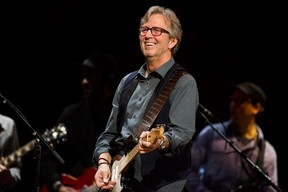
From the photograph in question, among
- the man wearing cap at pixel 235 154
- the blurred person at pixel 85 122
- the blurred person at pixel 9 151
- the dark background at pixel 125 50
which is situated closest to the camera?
the blurred person at pixel 9 151

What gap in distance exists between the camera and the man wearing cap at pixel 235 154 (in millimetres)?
6469

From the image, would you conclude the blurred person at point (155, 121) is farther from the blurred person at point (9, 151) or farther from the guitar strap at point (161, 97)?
the blurred person at point (9, 151)

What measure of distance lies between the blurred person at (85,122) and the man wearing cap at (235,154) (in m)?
1.15

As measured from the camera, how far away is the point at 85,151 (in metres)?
6.27

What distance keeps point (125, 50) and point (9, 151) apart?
2.52m

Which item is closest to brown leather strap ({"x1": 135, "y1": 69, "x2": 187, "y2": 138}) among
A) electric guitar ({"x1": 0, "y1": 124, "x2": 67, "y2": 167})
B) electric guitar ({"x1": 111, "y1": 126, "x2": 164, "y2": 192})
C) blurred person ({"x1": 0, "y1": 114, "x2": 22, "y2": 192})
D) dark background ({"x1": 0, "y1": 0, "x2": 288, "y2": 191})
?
electric guitar ({"x1": 111, "y1": 126, "x2": 164, "y2": 192})

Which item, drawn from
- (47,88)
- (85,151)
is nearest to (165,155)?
(85,151)

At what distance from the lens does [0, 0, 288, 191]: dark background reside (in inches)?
291

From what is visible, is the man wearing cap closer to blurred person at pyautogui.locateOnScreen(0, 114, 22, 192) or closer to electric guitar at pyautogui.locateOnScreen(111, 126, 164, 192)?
blurred person at pyautogui.locateOnScreen(0, 114, 22, 192)

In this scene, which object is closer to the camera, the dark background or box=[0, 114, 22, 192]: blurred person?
box=[0, 114, 22, 192]: blurred person

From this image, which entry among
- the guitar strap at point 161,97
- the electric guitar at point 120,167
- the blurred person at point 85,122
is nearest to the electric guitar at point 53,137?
the blurred person at point 85,122

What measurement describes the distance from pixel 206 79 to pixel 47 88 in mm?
2118

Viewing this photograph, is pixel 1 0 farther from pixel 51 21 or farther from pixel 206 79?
pixel 206 79

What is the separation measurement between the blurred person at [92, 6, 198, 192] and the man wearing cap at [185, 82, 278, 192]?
8.05ft
